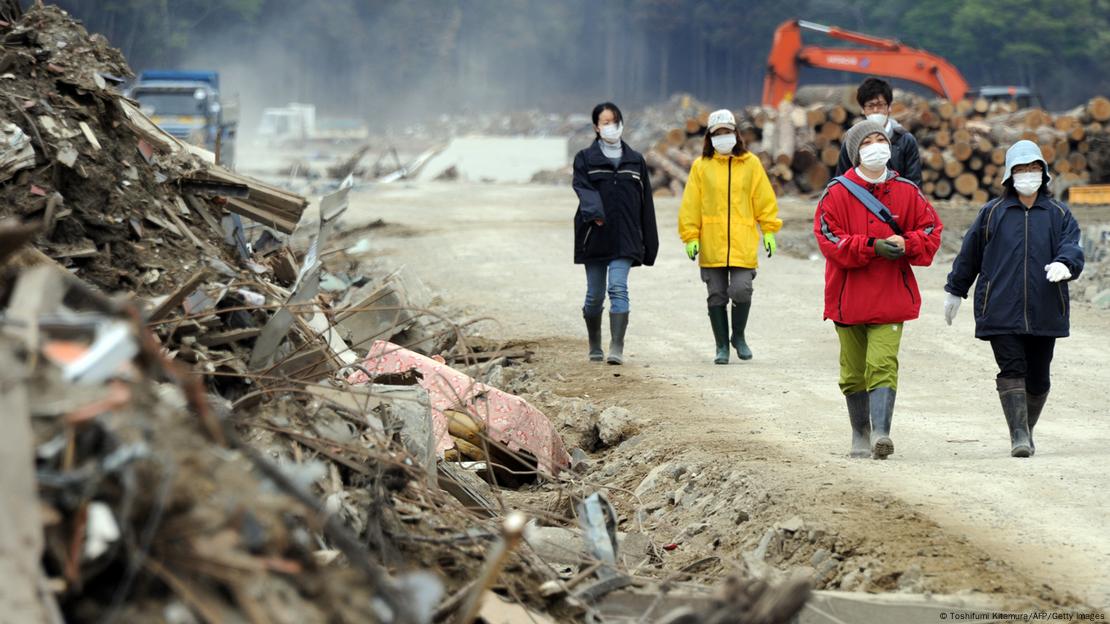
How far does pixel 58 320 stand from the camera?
316 centimetres

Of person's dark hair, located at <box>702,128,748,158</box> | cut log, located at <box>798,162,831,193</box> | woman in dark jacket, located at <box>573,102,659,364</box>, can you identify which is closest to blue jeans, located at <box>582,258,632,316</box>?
woman in dark jacket, located at <box>573,102,659,364</box>

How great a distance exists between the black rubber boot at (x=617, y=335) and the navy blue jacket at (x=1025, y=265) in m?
3.41

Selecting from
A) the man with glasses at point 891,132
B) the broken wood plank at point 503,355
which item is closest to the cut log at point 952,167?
the broken wood plank at point 503,355

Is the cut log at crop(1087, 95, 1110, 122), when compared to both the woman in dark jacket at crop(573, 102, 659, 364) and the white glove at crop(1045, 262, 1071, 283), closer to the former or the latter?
the woman in dark jacket at crop(573, 102, 659, 364)

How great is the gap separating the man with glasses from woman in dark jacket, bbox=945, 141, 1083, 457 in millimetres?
1089

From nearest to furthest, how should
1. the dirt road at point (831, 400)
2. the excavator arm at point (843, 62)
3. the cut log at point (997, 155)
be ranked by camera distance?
the dirt road at point (831, 400) → the cut log at point (997, 155) → the excavator arm at point (843, 62)

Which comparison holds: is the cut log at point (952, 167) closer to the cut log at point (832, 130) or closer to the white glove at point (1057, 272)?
the cut log at point (832, 130)

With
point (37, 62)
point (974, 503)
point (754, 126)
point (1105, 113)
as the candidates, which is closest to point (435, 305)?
point (37, 62)

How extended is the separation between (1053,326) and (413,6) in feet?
250

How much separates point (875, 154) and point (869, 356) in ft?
3.23

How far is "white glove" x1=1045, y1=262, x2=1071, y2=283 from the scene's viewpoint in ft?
22.5

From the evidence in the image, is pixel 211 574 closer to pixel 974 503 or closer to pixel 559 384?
pixel 974 503

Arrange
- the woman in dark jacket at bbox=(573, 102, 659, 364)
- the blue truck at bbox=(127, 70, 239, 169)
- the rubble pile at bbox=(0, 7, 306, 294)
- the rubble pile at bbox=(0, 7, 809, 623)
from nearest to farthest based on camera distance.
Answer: the rubble pile at bbox=(0, 7, 809, 623)
the rubble pile at bbox=(0, 7, 306, 294)
the woman in dark jacket at bbox=(573, 102, 659, 364)
the blue truck at bbox=(127, 70, 239, 169)

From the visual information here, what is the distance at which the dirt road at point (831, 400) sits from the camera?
5.68 meters
